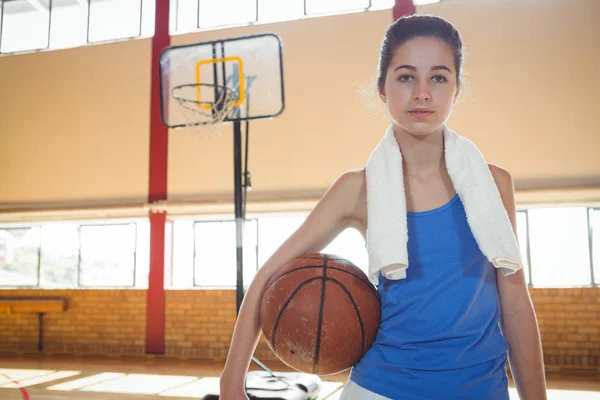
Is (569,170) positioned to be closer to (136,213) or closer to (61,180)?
(136,213)

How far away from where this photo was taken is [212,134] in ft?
19.8

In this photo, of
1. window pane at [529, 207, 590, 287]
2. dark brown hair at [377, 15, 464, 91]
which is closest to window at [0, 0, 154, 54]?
window pane at [529, 207, 590, 287]

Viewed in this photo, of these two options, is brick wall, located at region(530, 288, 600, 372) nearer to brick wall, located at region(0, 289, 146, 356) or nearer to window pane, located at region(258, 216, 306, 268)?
window pane, located at region(258, 216, 306, 268)

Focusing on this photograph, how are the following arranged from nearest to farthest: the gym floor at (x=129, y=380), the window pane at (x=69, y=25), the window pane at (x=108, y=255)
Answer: the gym floor at (x=129, y=380) < the window pane at (x=108, y=255) < the window pane at (x=69, y=25)

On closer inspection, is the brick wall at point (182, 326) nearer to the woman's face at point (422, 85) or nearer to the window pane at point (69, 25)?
the window pane at point (69, 25)

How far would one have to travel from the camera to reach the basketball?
2.97ft

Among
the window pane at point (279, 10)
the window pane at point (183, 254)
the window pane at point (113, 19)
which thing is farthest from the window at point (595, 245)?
the window pane at point (113, 19)

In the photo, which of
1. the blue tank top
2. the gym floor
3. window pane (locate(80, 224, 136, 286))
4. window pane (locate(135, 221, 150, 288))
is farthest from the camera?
window pane (locate(80, 224, 136, 286))

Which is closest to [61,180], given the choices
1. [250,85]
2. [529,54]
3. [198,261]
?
[198,261]

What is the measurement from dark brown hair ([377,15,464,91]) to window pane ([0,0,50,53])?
24.0 feet

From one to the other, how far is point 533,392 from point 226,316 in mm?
5281

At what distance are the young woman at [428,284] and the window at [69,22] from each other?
252 inches

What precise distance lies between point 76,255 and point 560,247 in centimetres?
580

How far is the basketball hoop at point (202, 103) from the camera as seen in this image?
4.04m
